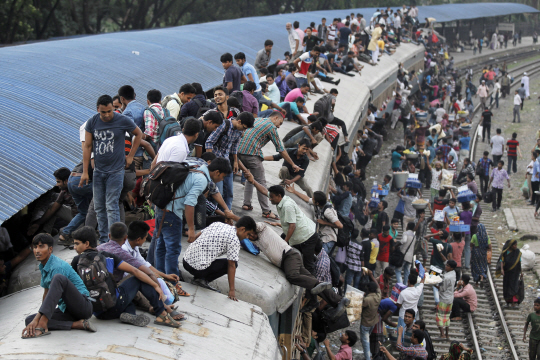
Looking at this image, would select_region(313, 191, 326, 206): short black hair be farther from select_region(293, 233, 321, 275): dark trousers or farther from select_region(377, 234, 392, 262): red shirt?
select_region(377, 234, 392, 262): red shirt

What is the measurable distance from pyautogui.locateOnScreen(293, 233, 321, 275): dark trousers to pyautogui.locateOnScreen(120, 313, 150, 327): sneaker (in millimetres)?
2660

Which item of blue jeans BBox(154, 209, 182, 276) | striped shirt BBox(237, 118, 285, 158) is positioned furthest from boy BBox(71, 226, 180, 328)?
striped shirt BBox(237, 118, 285, 158)

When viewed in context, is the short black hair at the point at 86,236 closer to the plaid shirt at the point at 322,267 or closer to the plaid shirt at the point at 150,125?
the plaid shirt at the point at 150,125

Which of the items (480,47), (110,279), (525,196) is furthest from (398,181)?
(480,47)

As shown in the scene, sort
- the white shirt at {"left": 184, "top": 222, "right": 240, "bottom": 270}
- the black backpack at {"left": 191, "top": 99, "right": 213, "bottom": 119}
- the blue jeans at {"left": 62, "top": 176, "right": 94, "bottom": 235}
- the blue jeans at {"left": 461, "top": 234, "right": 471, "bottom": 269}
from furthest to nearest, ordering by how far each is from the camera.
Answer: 1. the blue jeans at {"left": 461, "top": 234, "right": 471, "bottom": 269}
2. the black backpack at {"left": 191, "top": 99, "right": 213, "bottom": 119}
3. the blue jeans at {"left": 62, "top": 176, "right": 94, "bottom": 235}
4. the white shirt at {"left": 184, "top": 222, "right": 240, "bottom": 270}

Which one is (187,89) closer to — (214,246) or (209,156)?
(209,156)

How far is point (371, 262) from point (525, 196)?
9.33m

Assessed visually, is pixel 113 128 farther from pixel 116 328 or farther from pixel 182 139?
pixel 116 328

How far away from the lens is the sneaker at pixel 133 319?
17.2ft

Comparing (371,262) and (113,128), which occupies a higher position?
(113,128)

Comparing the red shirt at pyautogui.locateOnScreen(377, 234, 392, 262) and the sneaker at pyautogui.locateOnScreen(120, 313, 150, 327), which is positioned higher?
the sneaker at pyautogui.locateOnScreen(120, 313, 150, 327)

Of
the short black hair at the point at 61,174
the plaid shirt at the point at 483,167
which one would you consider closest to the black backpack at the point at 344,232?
the short black hair at the point at 61,174

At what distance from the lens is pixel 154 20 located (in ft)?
109

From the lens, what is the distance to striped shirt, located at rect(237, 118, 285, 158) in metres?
8.02
